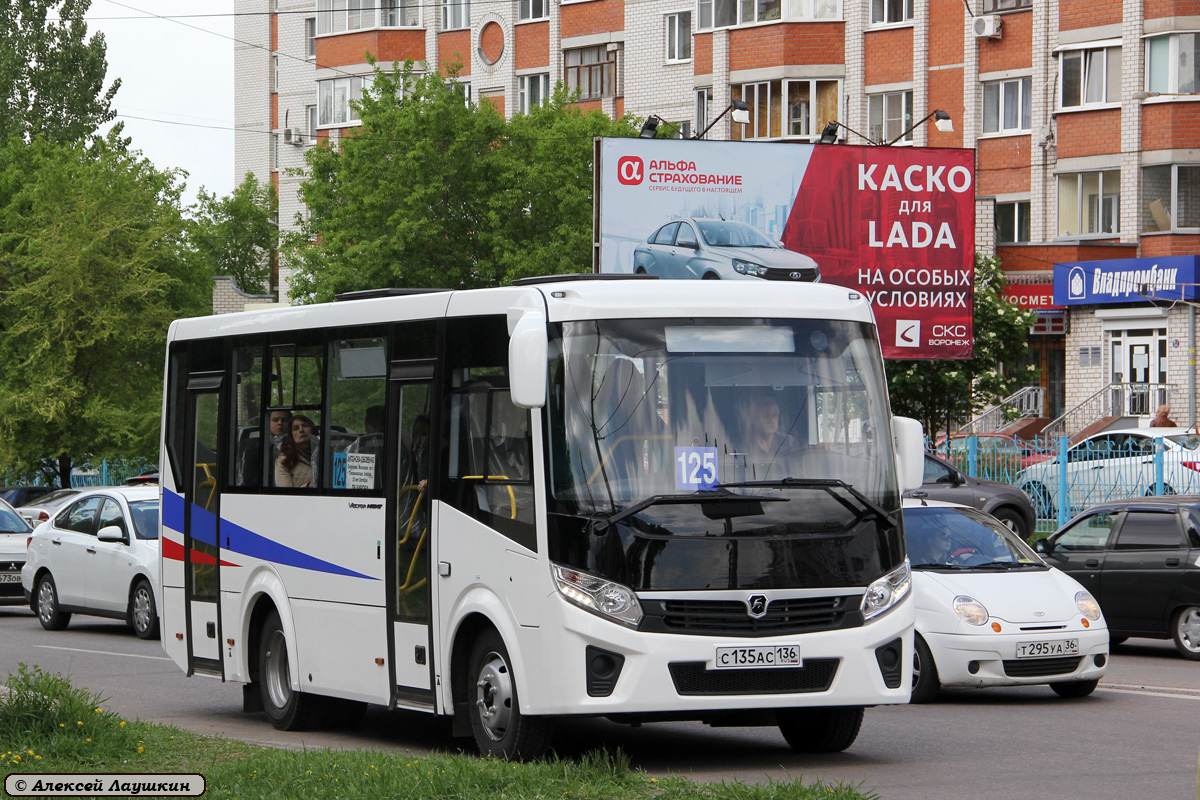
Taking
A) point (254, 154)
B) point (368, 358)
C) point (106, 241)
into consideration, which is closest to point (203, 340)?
point (368, 358)

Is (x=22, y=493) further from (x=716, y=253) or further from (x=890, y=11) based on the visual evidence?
(x=890, y=11)

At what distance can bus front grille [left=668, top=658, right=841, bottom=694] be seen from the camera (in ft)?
31.1

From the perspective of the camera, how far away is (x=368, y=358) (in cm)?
1156

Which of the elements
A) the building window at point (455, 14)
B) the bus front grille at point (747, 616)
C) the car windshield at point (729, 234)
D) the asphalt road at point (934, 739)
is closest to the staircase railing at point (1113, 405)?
the car windshield at point (729, 234)

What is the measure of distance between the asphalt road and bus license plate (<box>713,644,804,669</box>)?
582mm

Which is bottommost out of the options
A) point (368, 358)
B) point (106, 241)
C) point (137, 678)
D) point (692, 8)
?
point (137, 678)

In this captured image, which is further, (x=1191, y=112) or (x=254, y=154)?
(x=254, y=154)

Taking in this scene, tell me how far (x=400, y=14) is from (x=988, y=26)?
65.6ft

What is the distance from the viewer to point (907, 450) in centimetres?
1036

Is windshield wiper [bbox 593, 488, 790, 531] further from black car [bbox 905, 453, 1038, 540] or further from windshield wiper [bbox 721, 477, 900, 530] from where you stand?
black car [bbox 905, 453, 1038, 540]

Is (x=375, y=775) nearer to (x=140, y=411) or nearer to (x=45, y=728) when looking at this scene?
(x=45, y=728)

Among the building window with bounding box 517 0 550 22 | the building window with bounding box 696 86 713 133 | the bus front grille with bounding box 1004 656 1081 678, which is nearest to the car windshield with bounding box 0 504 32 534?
the bus front grille with bounding box 1004 656 1081 678

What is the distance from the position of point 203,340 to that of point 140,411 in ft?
109

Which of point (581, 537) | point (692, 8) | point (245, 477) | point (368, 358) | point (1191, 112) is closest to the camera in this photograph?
point (581, 537)
